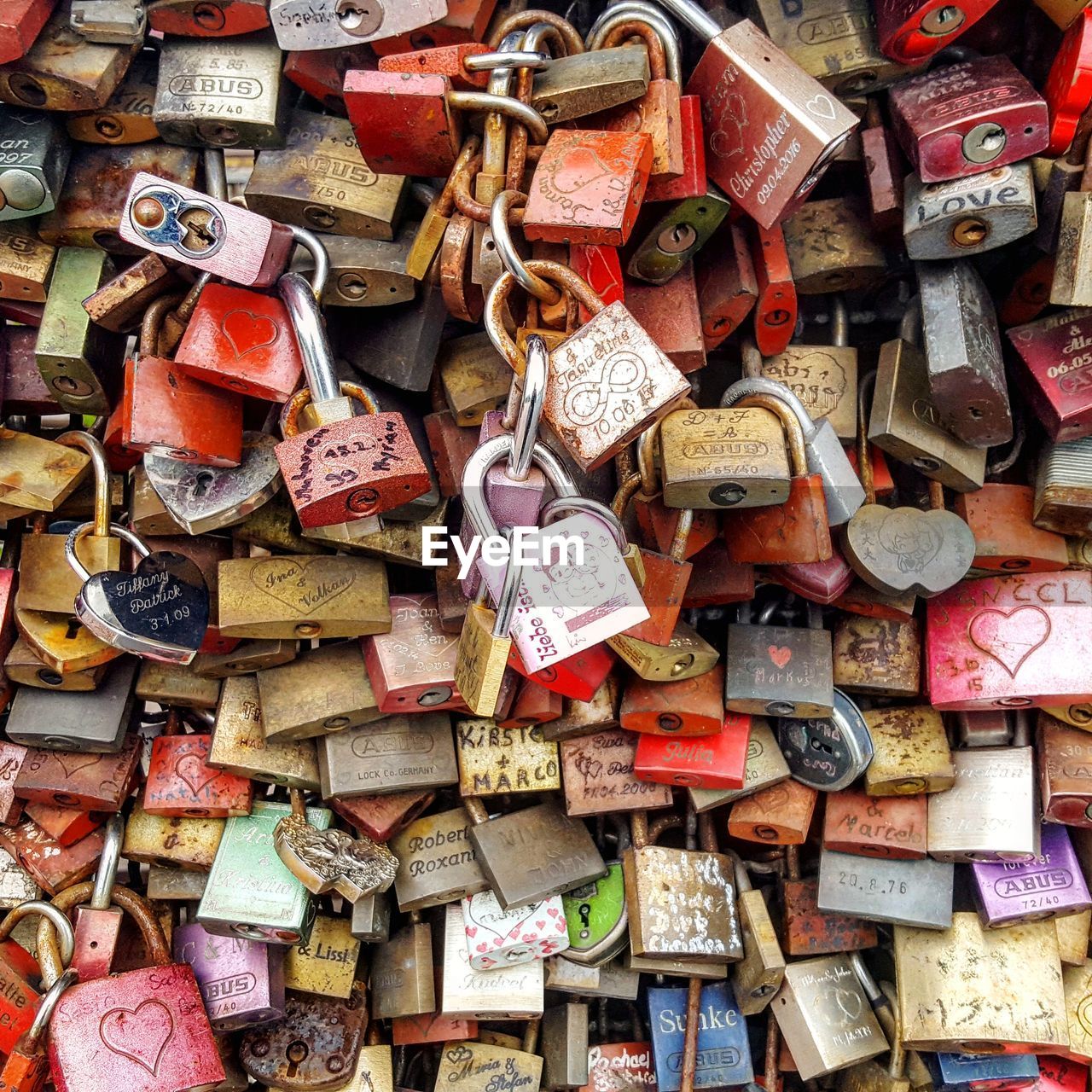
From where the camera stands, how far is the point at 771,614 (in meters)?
1.96

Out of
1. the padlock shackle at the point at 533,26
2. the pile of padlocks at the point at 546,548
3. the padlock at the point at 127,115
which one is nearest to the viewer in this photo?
the pile of padlocks at the point at 546,548

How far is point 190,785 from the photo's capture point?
6.21 ft

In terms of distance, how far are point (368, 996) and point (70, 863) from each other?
2.14ft

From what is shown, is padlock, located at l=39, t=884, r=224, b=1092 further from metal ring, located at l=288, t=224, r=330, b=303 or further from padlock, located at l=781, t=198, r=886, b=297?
padlock, located at l=781, t=198, r=886, b=297


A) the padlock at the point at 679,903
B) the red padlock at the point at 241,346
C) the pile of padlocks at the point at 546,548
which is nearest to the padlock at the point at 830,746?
the pile of padlocks at the point at 546,548

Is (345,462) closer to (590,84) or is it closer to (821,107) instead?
(590,84)

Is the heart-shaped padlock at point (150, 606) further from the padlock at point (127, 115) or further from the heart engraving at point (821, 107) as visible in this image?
the heart engraving at point (821, 107)

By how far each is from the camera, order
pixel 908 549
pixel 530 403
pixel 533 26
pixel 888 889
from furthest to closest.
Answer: pixel 888 889 < pixel 908 549 < pixel 533 26 < pixel 530 403

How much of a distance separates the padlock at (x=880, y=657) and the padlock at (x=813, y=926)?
429 millimetres

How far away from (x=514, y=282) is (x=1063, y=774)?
4.53 ft

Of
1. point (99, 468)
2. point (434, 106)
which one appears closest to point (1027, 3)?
point (434, 106)

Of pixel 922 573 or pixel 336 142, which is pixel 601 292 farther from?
pixel 922 573

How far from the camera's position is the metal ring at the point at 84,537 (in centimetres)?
166

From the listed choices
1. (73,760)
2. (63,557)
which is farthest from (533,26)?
(73,760)
